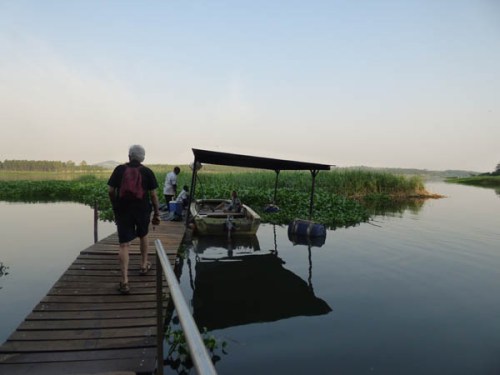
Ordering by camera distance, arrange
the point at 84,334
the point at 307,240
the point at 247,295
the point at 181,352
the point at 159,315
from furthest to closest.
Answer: the point at 307,240 → the point at 247,295 → the point at 181,352 → the point at 84,334 → the point at 159,315

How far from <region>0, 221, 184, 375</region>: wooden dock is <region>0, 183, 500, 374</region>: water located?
1193 mm

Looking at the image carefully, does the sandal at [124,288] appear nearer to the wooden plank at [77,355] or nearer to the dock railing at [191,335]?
the wooden plank at [77,355]

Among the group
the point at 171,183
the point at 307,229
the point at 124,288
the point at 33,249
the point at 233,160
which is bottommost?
the point at 33,249

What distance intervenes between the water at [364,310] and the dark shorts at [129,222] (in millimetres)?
2112

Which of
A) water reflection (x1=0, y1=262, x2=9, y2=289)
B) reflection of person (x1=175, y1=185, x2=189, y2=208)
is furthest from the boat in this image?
water reflection (x1=0, y1=262, x2=9, y2=289)

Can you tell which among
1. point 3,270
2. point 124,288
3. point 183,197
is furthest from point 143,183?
point 183,197

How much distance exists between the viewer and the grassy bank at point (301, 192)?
58.0ft

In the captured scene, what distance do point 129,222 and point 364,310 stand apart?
15.4ft

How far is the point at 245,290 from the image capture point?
727 centimetres

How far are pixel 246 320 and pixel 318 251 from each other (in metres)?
5.39

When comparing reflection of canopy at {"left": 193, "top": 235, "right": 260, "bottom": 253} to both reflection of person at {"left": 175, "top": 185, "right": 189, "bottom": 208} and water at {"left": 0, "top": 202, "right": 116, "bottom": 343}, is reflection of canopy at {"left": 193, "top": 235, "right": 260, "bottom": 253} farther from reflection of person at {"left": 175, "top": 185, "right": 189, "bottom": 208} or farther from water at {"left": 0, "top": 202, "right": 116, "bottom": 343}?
water at {"left": 0, "top": 202, "right": 116, "bottom": 343}

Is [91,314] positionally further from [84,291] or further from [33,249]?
[33,249]

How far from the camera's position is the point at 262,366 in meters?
4.41

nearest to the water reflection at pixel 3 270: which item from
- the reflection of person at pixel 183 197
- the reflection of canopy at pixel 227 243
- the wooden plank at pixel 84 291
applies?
the wooden plank at pixel 84 291
